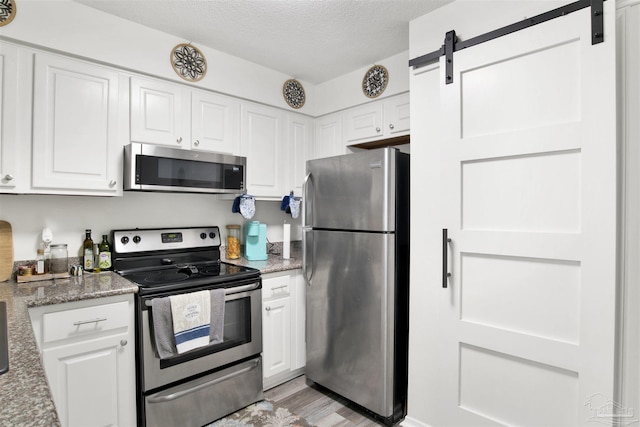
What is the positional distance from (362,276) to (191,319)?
105 centimetres

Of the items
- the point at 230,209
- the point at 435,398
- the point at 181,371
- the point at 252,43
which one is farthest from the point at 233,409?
the point at 252,43

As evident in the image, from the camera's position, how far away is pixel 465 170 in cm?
184

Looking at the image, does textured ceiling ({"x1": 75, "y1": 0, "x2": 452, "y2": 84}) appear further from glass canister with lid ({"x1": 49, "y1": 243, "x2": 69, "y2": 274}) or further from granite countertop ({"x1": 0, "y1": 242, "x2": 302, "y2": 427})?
granite countertop ({"x1": 0, "y1": 242, "x2": 302, "y2": 427})

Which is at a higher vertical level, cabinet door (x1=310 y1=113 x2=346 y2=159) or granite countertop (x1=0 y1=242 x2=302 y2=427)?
cabinet door (x1=310 y1=113 x2=346 y2=159)

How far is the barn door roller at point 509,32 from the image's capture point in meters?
1.43

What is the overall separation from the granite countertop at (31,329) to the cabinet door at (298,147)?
744 millimetres

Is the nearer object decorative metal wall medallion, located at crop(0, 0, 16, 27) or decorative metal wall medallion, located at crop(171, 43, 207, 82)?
decorative metal wall medallion, located at crop(0, 0, 16, 27)

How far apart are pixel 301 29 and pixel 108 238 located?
1.87m

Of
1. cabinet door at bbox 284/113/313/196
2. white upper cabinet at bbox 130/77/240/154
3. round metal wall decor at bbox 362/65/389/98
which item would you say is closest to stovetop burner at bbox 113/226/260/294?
white upper cabinet at bbox 130/77/240/154

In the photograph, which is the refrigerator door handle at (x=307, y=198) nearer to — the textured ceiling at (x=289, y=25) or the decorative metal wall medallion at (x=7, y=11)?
the textured ceiling at (x=289, y=25)

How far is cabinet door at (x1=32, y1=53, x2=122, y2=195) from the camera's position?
6.19 ft

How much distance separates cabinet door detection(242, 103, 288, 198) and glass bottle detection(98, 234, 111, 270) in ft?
3.38

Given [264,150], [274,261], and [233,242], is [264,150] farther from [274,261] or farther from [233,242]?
[274,261]

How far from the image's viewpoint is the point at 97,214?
2.30m
